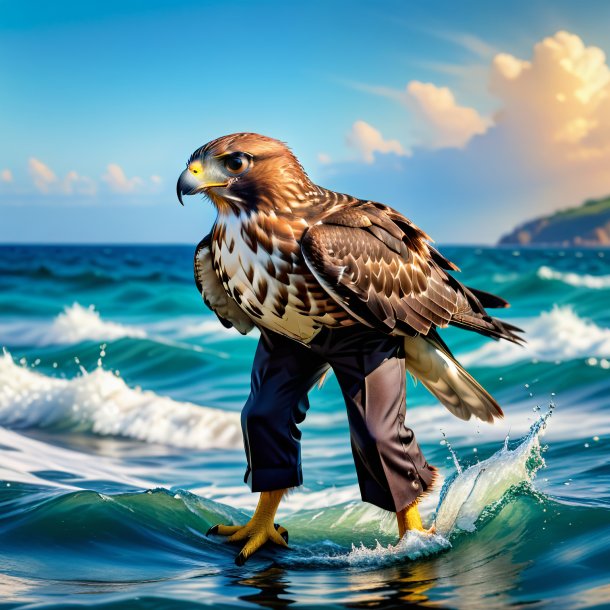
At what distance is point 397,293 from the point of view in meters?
4.13

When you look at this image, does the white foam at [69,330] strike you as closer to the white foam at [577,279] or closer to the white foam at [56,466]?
the white foam at [56,466]

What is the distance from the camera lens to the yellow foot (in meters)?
4.45

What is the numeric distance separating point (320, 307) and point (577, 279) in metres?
21.3

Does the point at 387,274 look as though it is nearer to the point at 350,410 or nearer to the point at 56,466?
the point at 350,410

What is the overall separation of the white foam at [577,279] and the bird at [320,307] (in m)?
16.2

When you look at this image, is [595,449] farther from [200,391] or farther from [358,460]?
[200,391]

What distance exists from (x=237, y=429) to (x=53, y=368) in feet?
17.6

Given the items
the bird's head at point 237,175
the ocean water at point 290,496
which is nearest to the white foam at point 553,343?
the ocean water at point 290,496

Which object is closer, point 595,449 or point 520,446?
point 520,446

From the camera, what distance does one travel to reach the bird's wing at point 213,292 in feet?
14.1

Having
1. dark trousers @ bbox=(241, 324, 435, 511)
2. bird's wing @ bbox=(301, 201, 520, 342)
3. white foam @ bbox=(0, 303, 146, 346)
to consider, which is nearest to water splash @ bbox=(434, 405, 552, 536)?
dark trousers @ bbox=(241, 324, 435, 511)

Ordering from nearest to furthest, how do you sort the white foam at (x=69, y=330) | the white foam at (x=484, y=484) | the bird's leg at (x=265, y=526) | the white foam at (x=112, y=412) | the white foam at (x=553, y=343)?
the bird's leg at (x=265, y=526), the white foam at (x=484, y=484), the white foam at (x=112, y=412), the white foam at (x=553, y=343), the white foam at (x=69, y=330)

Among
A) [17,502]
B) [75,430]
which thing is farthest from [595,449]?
[75,430]

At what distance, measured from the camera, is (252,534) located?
15.2 ft
